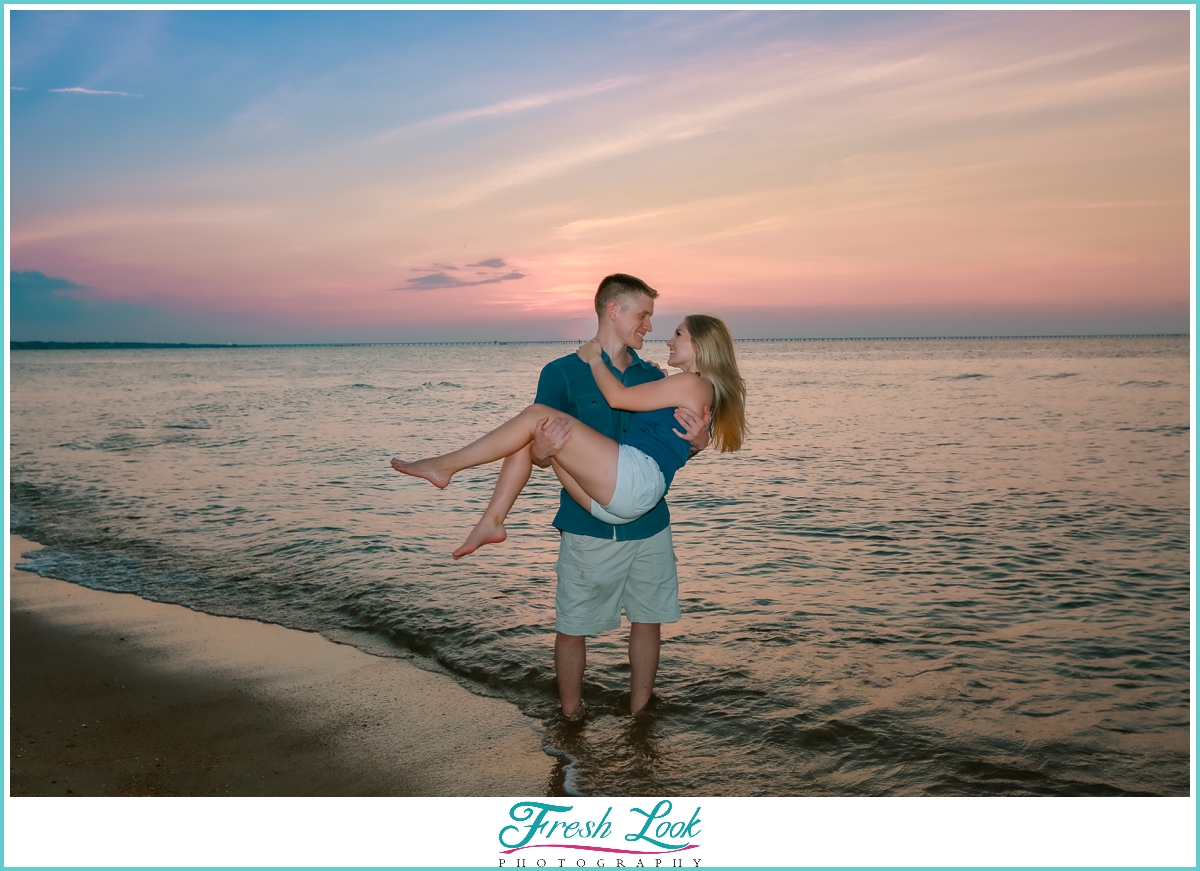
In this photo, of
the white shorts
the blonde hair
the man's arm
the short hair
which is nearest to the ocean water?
the white shorts

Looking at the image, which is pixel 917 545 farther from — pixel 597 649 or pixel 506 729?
pixel 506 729

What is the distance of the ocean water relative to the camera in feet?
15.3

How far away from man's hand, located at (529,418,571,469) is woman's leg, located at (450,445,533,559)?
14.8 inches

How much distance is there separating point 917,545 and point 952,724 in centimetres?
469

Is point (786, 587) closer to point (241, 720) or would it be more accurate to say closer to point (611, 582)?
point (611, 582)

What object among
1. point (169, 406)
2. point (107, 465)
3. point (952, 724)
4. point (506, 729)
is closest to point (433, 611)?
point (506, 729)

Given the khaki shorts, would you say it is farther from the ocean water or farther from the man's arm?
the ocean water

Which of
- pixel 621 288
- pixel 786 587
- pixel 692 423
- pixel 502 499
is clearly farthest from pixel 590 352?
pixel 786 587

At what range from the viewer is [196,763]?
4.37 meters

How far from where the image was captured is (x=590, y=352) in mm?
4418

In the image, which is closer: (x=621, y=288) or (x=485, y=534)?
(x=621, y=288)

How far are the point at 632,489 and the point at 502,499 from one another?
93 centimetres

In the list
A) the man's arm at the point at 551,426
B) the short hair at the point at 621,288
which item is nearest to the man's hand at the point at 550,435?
the man's arm at the point at 551,426

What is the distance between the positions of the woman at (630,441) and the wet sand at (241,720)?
119cm
